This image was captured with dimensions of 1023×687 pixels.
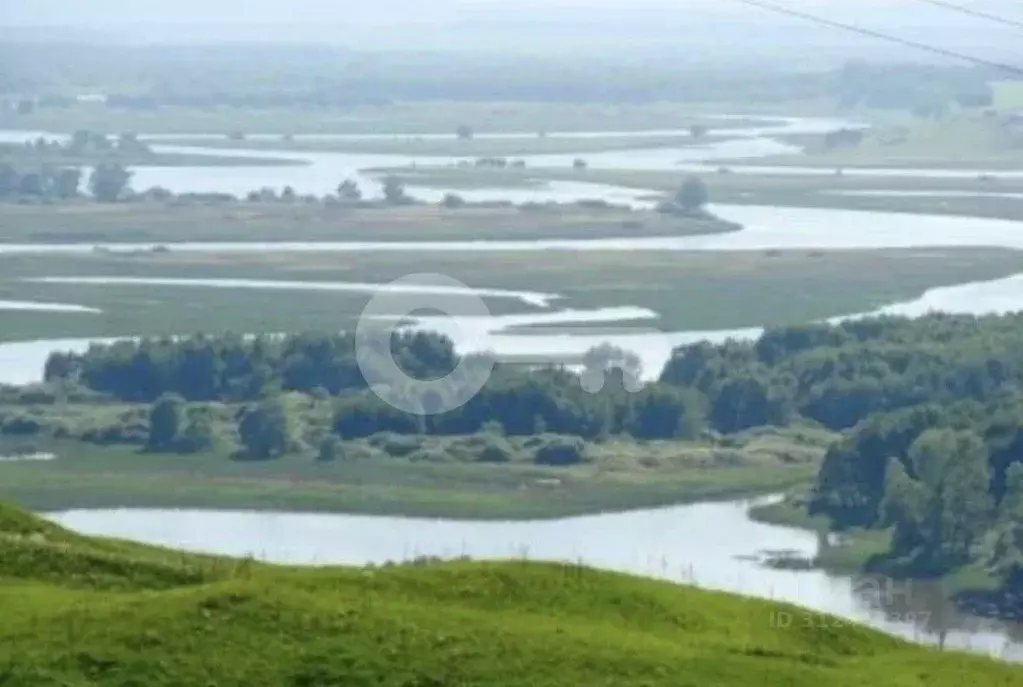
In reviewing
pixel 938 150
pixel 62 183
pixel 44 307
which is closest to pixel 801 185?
pixel 938 150

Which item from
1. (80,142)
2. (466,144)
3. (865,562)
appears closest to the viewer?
(865,562)

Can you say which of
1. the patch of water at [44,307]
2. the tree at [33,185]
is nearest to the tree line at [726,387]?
the patch of water at [44,307]

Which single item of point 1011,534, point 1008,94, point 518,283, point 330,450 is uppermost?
point 1008,94

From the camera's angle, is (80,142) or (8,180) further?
(80,142)

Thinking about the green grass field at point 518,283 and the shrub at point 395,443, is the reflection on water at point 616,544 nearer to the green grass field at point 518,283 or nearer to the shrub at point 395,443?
the shrub at point 395,443

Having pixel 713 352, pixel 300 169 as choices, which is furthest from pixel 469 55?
pixel 713 352

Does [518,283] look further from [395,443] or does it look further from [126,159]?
[126,159]
